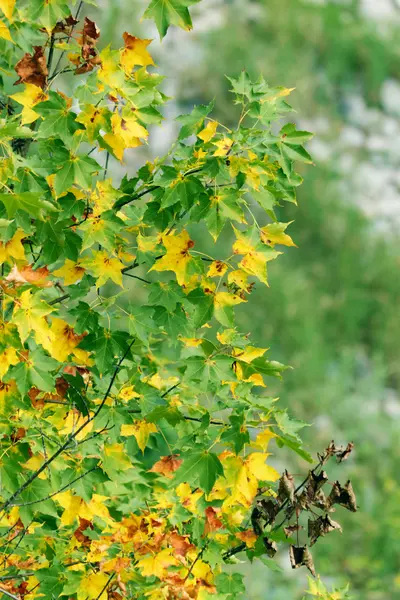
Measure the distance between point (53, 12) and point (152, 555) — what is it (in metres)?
1.01

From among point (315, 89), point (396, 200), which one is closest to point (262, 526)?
point (396, 200)

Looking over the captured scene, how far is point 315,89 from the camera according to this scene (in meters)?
10.7

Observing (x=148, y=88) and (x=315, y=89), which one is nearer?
(x=148, y=88)

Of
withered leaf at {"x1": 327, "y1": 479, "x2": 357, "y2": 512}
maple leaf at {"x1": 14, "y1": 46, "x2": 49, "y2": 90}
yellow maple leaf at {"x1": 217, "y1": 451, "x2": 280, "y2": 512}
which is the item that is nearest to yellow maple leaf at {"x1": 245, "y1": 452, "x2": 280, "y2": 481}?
yellow maple leaf at {"x1": 217, "y1": 451, "x2": 280, "y2": 512}

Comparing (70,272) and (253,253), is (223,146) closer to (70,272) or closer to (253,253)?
(253,253)

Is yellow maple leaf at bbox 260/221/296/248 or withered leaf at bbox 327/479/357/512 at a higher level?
yellow maple leaf at bbox 260/221/296/248

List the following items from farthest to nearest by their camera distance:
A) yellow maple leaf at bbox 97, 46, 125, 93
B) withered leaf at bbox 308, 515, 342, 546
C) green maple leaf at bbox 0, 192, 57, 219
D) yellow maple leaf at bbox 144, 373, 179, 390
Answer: yellow maple leaf at bbox 144, 373, 179, 390
withered leaf at bbox 308, 515, 342, 546
yellow maple leaf at bbox 97, 46, 125, 93
green maple leaf at bbox 0, 192, 57, 219

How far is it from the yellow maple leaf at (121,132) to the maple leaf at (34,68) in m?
0.27

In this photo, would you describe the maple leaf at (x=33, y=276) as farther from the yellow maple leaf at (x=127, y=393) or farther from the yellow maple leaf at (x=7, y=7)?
the yellow maple leaf at (x=7, y=7)

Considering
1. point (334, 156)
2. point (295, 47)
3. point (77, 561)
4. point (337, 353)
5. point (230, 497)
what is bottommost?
point (77, 561)

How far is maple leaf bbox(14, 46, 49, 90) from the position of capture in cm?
166

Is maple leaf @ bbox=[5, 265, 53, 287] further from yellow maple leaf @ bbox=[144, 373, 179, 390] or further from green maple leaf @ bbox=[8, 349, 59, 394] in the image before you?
yellow maple leaf @ bbox=[144, 373, 179, 390]

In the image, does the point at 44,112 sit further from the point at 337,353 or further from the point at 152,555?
the point at 337,353

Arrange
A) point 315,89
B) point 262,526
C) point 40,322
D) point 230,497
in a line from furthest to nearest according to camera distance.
Answer: point 315,89, point 262,526, point 230,497, point 40,322
